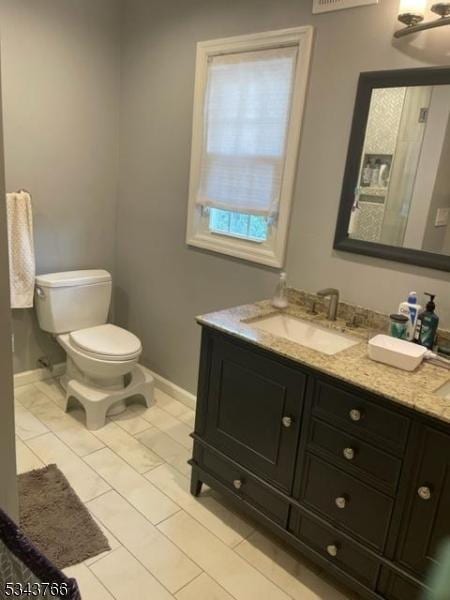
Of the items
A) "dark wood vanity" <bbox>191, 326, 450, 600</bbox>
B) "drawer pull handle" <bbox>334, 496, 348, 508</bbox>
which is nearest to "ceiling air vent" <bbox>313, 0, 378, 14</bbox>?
"dark wood vanity" <bbox>191, 326, 450, 600</bbox>

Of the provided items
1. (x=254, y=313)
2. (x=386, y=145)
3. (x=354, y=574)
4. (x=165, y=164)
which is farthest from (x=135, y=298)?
(x=354, y=574)

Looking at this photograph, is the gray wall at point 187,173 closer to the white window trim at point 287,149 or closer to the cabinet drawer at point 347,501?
the white window trim at point 287,149

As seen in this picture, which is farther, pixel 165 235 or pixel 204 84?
pixel 165 235

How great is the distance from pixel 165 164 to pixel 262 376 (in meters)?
1.58

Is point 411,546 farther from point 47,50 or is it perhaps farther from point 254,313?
point 47,50

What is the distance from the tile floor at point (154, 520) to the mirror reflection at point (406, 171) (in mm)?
1389

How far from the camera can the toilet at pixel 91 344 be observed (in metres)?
2.62

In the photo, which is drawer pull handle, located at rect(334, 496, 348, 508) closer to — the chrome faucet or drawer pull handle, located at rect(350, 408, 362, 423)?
drawer pull handle, located at rect(350, 408, 362, 423)

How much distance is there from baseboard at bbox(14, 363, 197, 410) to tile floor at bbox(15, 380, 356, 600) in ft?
0.45

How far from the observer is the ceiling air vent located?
1872 mm

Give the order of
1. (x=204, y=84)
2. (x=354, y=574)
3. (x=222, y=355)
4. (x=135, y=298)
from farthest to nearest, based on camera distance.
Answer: (x=135, y=298) → (x=204, y=84) → (x=222, y=355) → (x=354, y=574)

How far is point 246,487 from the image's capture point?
1977 millimetres

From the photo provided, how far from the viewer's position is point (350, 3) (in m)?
1.90

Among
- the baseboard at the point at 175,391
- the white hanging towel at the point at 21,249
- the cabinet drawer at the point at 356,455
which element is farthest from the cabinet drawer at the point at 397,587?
the white hanging towel at the point at 21,249
